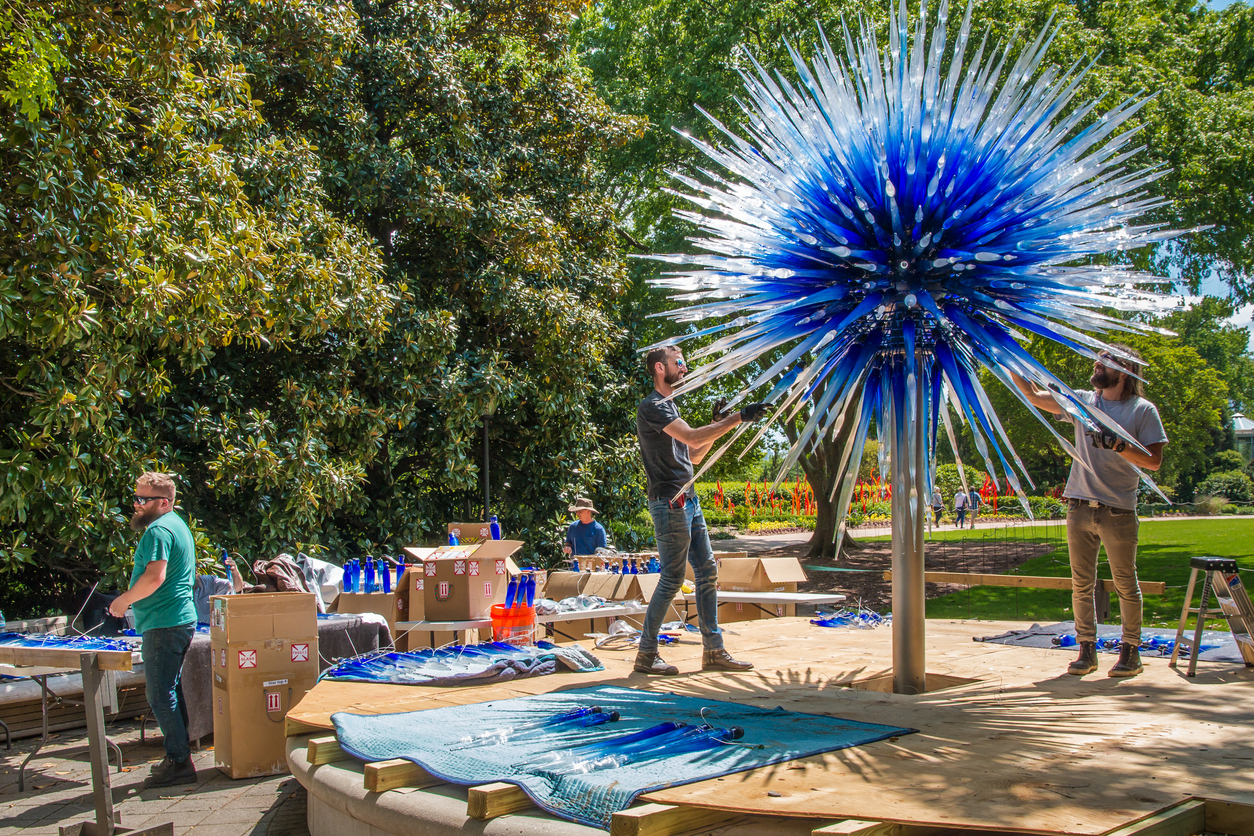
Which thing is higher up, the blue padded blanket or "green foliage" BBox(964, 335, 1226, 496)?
"green foliage" BBox(964, 335, 1226, 496)

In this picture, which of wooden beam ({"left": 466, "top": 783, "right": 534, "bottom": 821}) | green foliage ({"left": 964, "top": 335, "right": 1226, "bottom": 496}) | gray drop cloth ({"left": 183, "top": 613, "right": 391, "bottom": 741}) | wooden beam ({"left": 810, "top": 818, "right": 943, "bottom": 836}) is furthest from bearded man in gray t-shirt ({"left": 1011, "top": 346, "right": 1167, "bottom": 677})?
green foliage ({"left": 964, "top": 335, "right": 1226, "bottom": 496})

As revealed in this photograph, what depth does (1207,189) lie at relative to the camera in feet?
48.4

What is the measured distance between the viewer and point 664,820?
2398 millimetres

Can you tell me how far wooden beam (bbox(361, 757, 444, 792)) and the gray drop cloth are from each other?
3266 millimetres

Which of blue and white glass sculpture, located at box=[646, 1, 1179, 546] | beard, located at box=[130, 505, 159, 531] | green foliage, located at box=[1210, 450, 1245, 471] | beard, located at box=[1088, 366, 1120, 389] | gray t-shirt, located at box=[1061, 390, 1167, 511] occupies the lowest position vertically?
green foliage, located at box=[1210, 450, 1245, 471]

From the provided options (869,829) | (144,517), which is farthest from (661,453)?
(144,517)

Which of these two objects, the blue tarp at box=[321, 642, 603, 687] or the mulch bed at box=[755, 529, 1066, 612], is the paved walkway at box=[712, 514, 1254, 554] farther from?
the blue tarp at box=[321, 642, 603, 687]

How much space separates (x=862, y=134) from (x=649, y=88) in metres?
14.7

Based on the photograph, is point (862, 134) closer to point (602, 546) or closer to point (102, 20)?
point (102, 20)

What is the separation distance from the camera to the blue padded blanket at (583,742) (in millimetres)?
2715

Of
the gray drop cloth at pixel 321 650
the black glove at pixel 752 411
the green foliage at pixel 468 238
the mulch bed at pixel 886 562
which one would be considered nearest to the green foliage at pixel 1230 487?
the mulch bed at pixel 886 562

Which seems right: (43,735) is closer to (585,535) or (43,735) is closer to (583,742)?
(583,742)

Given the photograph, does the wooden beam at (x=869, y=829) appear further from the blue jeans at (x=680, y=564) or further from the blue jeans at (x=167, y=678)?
the blue jeans at (x=167, y=678)

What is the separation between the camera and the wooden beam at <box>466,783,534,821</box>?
264 centimetres
